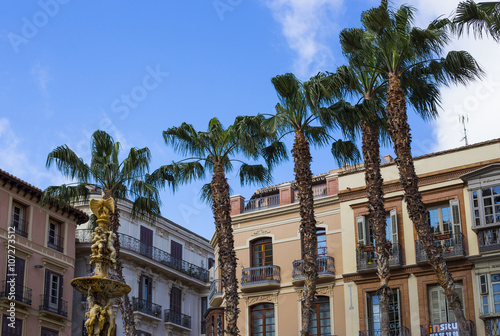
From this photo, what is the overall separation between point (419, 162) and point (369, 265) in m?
5.12

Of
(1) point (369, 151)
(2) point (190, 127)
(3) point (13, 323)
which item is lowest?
(3) point (13, 323)

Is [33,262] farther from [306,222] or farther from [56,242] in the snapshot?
[306,222]

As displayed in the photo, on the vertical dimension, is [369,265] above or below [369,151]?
below

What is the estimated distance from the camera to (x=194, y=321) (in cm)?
5203

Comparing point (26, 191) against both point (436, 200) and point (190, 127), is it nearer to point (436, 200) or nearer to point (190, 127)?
point (190, 127)

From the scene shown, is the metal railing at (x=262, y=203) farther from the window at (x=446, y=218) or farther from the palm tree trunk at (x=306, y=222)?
the palm tree trunk at (x=306, y=222)

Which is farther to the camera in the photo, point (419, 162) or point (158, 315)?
point (158, 315)

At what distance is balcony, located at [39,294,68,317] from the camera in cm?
3853

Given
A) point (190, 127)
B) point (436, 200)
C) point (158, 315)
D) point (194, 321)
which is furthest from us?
point (194, 321)

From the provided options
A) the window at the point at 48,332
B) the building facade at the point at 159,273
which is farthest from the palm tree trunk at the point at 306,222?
the building facade at the point at 159,273

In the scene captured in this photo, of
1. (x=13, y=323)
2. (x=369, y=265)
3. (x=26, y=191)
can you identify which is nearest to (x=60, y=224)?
(x=26, y=191)

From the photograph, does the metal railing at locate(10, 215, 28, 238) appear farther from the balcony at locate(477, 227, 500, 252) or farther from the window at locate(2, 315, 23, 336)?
the balcony at locate(477, 227, 500, 252)

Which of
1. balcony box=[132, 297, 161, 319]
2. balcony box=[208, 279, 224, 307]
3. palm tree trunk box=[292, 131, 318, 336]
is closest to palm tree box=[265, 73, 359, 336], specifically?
palm tree trunk box=[292, 131, 318, 336]

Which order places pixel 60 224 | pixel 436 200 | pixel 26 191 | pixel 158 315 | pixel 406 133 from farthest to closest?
pixel 158 315 → pixel 60 224 → pixel 26 191 → pixel 436 200 → pixel 406 133
